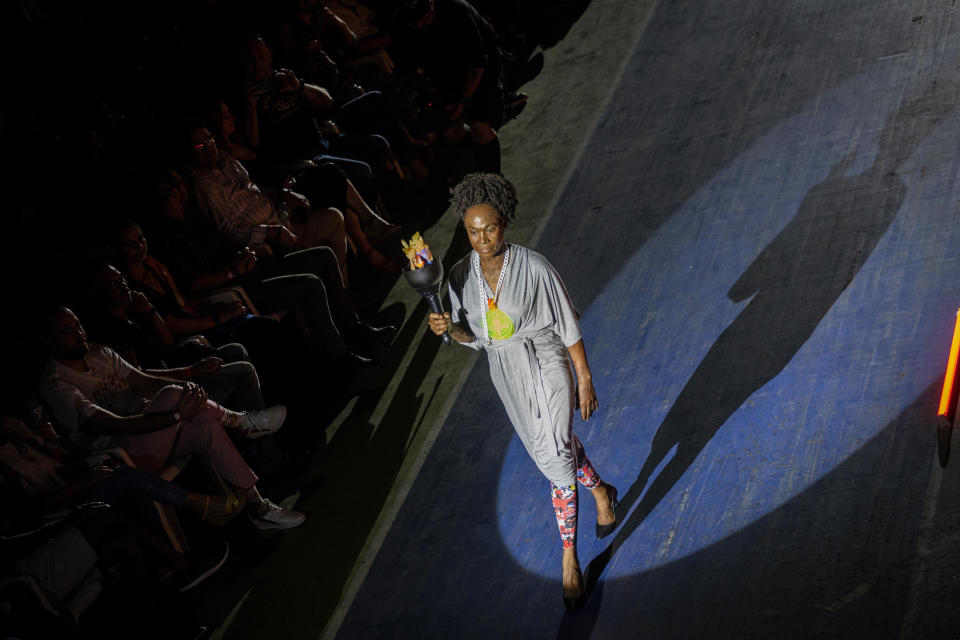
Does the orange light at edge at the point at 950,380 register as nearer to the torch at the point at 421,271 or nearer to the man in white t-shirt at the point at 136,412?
the torch at the point at 421,271

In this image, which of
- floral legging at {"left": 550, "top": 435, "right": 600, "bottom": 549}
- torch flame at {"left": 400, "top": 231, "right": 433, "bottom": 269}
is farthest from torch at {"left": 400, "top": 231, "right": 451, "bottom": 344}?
floral legging at {"left": 550, "top": 435, "right": 600, "bottom": 549}

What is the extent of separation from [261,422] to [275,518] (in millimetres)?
544

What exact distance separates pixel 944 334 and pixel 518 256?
2052mm

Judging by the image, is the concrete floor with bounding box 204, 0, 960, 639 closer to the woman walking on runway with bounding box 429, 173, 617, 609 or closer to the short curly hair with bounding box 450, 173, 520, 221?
the woman walking on runway with bounding box 429, 173, 617, 609

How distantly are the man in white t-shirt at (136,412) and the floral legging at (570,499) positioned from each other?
175cm

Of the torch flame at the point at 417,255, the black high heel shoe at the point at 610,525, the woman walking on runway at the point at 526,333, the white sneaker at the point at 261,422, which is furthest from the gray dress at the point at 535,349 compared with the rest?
the white sneaker at the point at 261,422

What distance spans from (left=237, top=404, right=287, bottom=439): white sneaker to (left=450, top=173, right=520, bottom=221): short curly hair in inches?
85.6

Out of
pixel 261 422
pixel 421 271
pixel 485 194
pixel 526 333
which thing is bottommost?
pixel 261 422

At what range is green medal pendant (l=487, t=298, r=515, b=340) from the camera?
11.2 ft

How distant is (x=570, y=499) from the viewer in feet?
11.5

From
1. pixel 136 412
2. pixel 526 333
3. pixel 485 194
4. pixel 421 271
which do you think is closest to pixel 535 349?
pixel 526 333

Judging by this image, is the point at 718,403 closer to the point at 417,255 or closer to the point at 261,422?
the point at 417,255

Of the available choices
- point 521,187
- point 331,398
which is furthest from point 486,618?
point 521,187

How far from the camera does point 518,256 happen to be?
3365 mm
